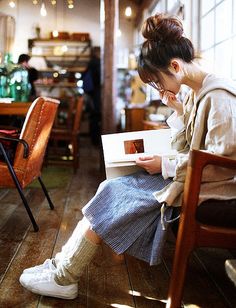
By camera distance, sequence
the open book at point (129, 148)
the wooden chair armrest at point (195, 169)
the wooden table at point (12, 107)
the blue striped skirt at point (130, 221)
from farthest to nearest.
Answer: the wooden table at point (12, 107)
the open book at point (129, 148)
the blue striped skirt at point (130, 221)
the wooden chair armrest at point (195, 169)

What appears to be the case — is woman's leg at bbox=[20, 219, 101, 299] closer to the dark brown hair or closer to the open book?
the open book

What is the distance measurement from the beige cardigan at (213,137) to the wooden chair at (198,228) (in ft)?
0.13

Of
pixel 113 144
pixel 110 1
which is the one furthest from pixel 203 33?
pixel 113 144

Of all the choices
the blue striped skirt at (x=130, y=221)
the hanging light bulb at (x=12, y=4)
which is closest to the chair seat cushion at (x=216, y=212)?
the blue striped skirt at (x=130, y=221)

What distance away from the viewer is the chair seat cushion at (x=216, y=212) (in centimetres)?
125

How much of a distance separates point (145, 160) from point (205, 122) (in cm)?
30

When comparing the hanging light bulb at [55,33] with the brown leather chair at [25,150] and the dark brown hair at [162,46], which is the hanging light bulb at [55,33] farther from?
the dark brown hair at [162,46]

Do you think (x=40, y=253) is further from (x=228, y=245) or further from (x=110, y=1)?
(x=110, y=1)

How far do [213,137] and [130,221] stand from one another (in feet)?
1.30

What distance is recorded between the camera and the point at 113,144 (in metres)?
1.64

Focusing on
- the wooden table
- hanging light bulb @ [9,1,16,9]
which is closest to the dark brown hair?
the wooden table

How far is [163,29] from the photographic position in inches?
52.9

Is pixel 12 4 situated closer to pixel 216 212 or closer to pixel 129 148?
pixel 129 148

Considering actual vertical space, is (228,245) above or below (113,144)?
below
